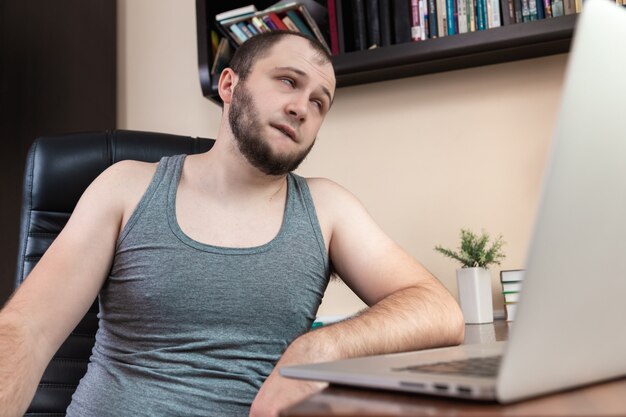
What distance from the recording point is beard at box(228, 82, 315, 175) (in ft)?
4.20

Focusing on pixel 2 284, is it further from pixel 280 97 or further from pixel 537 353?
pixel 537 353

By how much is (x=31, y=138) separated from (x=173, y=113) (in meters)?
0.48

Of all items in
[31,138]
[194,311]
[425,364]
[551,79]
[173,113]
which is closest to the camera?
[425,364]

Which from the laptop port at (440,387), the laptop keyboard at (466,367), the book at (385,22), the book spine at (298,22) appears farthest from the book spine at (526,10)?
the laptop port at (440,387)

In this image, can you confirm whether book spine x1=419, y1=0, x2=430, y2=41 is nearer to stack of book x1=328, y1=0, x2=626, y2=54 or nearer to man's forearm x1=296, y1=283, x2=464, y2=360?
stack of book x1=328, y1=0, x2=626, y2=54

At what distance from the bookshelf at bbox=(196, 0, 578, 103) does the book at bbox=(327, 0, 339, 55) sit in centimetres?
6

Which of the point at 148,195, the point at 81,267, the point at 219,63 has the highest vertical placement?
the point at 219,63

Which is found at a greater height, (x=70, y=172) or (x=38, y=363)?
(x=70, y=172)

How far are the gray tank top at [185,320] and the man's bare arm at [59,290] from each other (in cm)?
4

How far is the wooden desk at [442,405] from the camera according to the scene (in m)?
0.37

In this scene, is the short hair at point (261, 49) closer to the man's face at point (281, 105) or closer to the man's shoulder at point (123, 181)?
the man's face at point (281, 105)

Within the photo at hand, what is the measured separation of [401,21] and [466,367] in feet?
4.82

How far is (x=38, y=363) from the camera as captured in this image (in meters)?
1.01

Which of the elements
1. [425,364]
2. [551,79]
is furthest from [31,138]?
[425,364]
